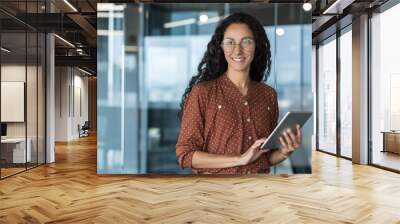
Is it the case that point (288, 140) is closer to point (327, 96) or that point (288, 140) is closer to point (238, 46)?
point (238, 46)

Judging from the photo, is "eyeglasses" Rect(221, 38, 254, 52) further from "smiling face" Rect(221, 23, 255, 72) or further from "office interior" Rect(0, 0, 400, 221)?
"office interior" Rect(0, 0, 400, 221)

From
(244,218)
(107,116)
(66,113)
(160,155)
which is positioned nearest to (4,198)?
(107,116)

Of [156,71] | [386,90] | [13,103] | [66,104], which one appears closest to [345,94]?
[386,90]

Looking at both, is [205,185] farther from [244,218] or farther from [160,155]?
[244,218]

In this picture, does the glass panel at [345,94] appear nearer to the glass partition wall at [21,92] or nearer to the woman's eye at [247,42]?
the woman's eye at [247,42]

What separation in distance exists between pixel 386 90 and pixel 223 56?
5.47 m

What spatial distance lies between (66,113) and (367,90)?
12076 millimetres

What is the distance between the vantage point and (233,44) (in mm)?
3977

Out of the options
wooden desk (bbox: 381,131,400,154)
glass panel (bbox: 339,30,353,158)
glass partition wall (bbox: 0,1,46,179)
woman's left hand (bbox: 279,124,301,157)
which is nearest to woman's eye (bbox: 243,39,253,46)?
woman's left hand (bbox: 279,124,301,157)

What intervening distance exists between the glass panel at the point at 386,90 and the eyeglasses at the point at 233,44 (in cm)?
492

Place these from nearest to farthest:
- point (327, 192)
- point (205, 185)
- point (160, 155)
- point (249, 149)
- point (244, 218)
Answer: point (249, 149) < point (244, 218) < point (160, 155) < point (327, 192) < point (205, 185)

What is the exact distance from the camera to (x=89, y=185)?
6.54m

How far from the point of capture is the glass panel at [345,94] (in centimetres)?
1006

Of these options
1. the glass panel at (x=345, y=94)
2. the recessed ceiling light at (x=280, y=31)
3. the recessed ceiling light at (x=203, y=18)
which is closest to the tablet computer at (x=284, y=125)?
the recessed ceiling light at (x=280, y=31)
